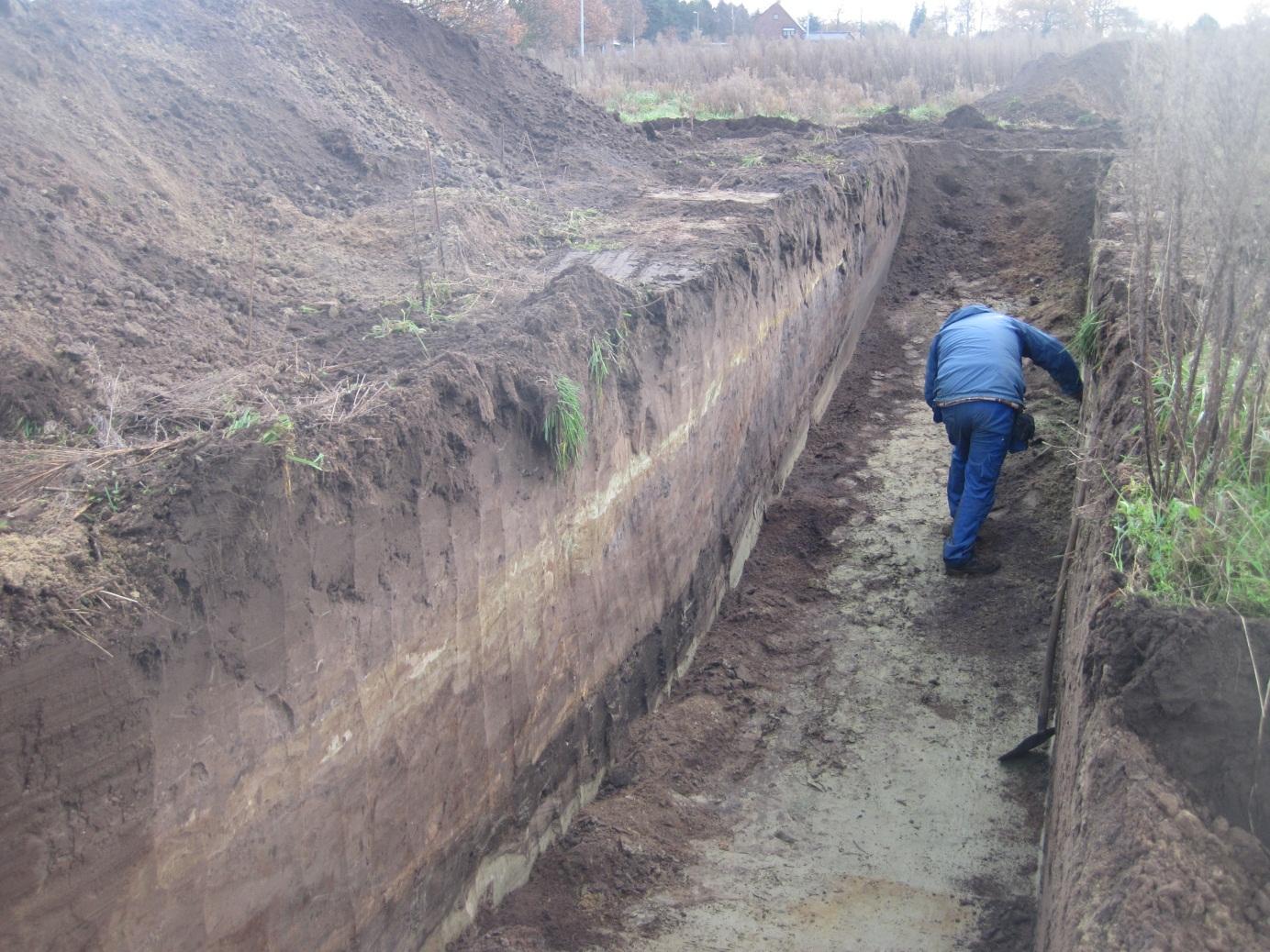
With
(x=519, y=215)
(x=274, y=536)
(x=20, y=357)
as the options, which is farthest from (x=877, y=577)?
(x=20, y=357)

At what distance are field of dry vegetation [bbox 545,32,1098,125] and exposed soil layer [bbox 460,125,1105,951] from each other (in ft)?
36.9

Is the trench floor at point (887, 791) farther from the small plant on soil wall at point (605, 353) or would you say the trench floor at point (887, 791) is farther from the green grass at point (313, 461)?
the green grass at point (313, 461)

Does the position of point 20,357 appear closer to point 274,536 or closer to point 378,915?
point 274,536

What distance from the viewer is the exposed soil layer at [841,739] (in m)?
4.56

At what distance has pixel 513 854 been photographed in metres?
4.67

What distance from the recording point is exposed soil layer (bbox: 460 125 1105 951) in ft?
15.0

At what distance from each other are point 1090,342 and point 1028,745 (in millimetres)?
3499

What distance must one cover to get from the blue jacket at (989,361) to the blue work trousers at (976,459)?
9 centimetres

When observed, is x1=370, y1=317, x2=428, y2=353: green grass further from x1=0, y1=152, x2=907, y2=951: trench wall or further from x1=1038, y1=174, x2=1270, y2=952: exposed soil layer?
x1=1038, y1=174, x2=1270, y2=952: exposed soil layer

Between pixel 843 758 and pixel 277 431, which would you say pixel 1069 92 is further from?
pixel 277 431

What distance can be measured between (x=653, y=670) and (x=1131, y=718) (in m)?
3.29

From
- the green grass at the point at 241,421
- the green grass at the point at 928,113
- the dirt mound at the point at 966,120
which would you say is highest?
the green grass at the point at 928,113

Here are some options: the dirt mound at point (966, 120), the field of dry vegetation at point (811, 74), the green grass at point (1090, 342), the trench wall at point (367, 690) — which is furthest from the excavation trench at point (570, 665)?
the field of dry vegetation at point (811, 74)

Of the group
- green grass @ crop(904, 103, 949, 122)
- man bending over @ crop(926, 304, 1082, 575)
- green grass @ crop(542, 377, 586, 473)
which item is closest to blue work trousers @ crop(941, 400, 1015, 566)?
man bending over @ crop(926, 304, 1082, 575)
